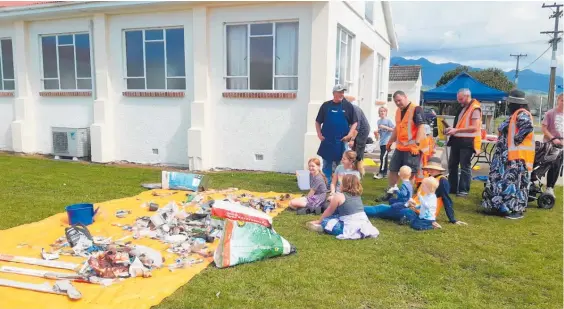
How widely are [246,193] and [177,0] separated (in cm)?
562

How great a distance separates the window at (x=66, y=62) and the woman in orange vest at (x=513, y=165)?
36.5 ft

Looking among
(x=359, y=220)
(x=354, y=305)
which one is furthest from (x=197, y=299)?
(x=359, y=220)

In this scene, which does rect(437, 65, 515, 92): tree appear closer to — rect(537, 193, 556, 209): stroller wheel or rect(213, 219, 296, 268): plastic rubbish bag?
rect(537, 193, 556, 209): stroller wheel

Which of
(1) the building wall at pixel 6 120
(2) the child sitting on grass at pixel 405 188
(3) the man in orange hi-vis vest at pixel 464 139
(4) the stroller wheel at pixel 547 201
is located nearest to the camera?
(2) the child sitting on grass at pixel 405 188

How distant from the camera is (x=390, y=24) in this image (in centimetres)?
1675

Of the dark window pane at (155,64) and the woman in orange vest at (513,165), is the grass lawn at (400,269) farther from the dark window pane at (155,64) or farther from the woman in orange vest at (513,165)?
the dark window pane at (155,64)

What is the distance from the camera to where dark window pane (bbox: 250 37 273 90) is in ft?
34.4

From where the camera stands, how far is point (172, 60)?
11.4 m

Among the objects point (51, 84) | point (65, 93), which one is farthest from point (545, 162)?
point (51, 84)

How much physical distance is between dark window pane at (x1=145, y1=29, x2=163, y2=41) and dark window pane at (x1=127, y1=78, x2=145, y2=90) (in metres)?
1.18

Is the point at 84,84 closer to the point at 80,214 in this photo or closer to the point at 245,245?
the point at 80,214

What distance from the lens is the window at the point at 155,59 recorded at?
11.2 metres

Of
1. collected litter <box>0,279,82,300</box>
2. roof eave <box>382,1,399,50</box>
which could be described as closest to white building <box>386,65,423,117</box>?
roof eave <box>382,1,399,50</box>

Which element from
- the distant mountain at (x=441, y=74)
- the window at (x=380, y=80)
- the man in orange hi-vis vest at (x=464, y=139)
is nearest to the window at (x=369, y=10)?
the window at (x=380, y=80)
